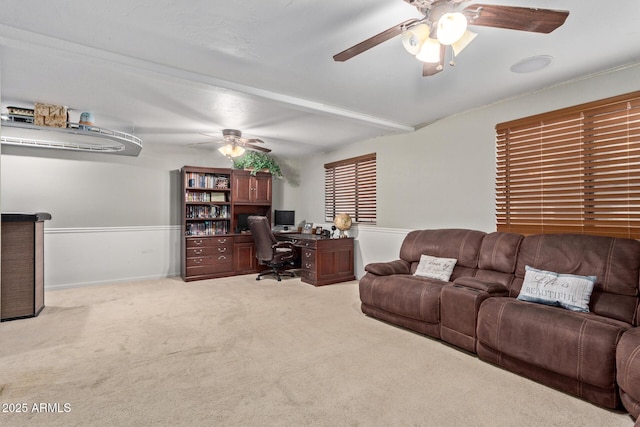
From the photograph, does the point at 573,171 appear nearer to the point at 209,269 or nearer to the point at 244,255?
the point at 244,255

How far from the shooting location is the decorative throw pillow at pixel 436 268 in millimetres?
3531

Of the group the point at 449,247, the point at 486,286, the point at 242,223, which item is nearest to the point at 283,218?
the point at 242,223

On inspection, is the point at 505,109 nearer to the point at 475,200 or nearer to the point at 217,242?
the point at 475,200

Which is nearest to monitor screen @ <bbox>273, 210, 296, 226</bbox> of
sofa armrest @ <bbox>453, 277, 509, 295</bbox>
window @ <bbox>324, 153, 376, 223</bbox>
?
window @ <bbox>324, 153, 376, 223</bbox>

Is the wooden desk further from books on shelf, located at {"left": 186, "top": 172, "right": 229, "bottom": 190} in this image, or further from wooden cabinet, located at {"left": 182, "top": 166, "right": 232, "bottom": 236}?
books on shelf, located at {"left": 186, "top": 172, "right": 229, "bottom": 190}

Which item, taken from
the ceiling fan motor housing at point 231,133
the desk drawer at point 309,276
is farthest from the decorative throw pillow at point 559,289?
the ceiling fan motor housing at point 231,133

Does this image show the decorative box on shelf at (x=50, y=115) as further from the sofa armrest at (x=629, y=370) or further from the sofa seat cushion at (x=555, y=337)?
the sofa armrest at (x=629, y=370)

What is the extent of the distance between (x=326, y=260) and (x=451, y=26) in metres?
4.10

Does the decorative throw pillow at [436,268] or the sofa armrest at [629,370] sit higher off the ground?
the decorative throw pillow at [436,268]

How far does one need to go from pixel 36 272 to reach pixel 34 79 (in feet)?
6.90

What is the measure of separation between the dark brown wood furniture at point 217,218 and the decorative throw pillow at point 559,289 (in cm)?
460

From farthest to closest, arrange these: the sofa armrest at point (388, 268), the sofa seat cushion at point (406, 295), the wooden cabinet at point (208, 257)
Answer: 1. the wooden cabinet at point (208, 257)
2. the sofa armrest at point (388, 268)
3. the sofa seat cushion at point (406, 295)

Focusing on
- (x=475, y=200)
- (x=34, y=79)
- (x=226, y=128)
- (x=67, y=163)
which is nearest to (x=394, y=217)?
(x=475, y=200)

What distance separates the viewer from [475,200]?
3963 mm
